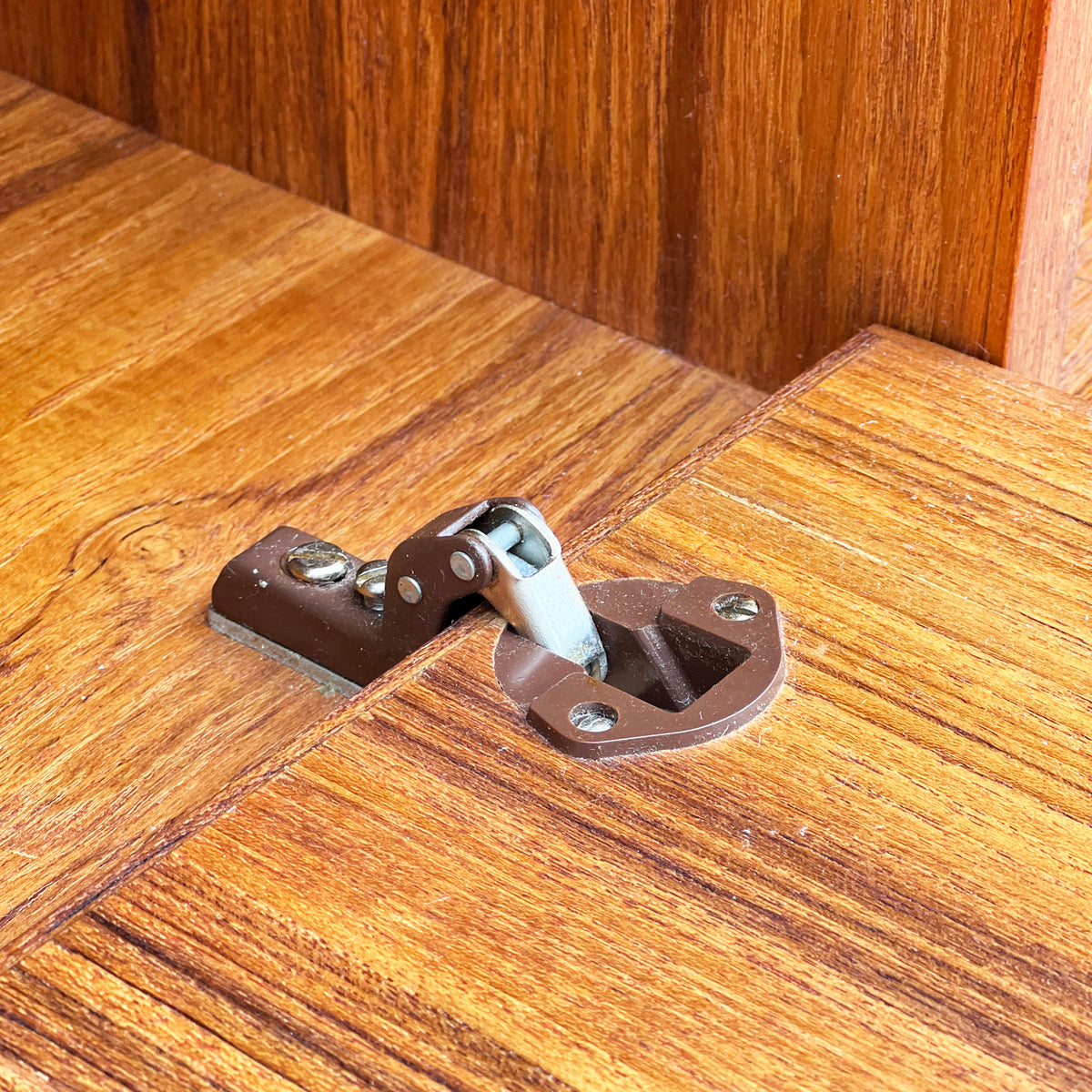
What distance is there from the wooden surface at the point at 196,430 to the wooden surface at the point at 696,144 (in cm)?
4

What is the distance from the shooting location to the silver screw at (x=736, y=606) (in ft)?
2.47

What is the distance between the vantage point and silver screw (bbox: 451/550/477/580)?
2.36 feet

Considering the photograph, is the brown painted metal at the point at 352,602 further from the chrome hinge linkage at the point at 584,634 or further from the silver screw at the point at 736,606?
the silver screw at the point at 736,606

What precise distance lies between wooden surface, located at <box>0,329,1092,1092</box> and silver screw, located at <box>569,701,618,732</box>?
0.06 ft

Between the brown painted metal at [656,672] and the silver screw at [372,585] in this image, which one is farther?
the silver screw at [372,585]

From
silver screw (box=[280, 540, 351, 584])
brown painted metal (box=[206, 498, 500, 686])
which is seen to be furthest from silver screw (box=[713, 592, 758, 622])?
silver screw (box=[280, 540, 351, 584])

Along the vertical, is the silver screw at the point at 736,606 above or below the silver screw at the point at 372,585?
above

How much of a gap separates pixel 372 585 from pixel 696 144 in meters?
0.39

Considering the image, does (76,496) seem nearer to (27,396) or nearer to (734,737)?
(27,396)

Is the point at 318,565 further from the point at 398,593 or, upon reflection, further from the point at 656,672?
the point at 656,672

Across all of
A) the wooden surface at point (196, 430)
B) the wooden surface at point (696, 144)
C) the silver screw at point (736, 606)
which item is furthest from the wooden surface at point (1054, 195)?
the silver screw at point (736, 606)

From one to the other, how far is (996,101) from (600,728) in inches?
17.8

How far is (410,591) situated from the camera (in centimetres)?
77

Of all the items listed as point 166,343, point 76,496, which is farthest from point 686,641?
point 166,343
